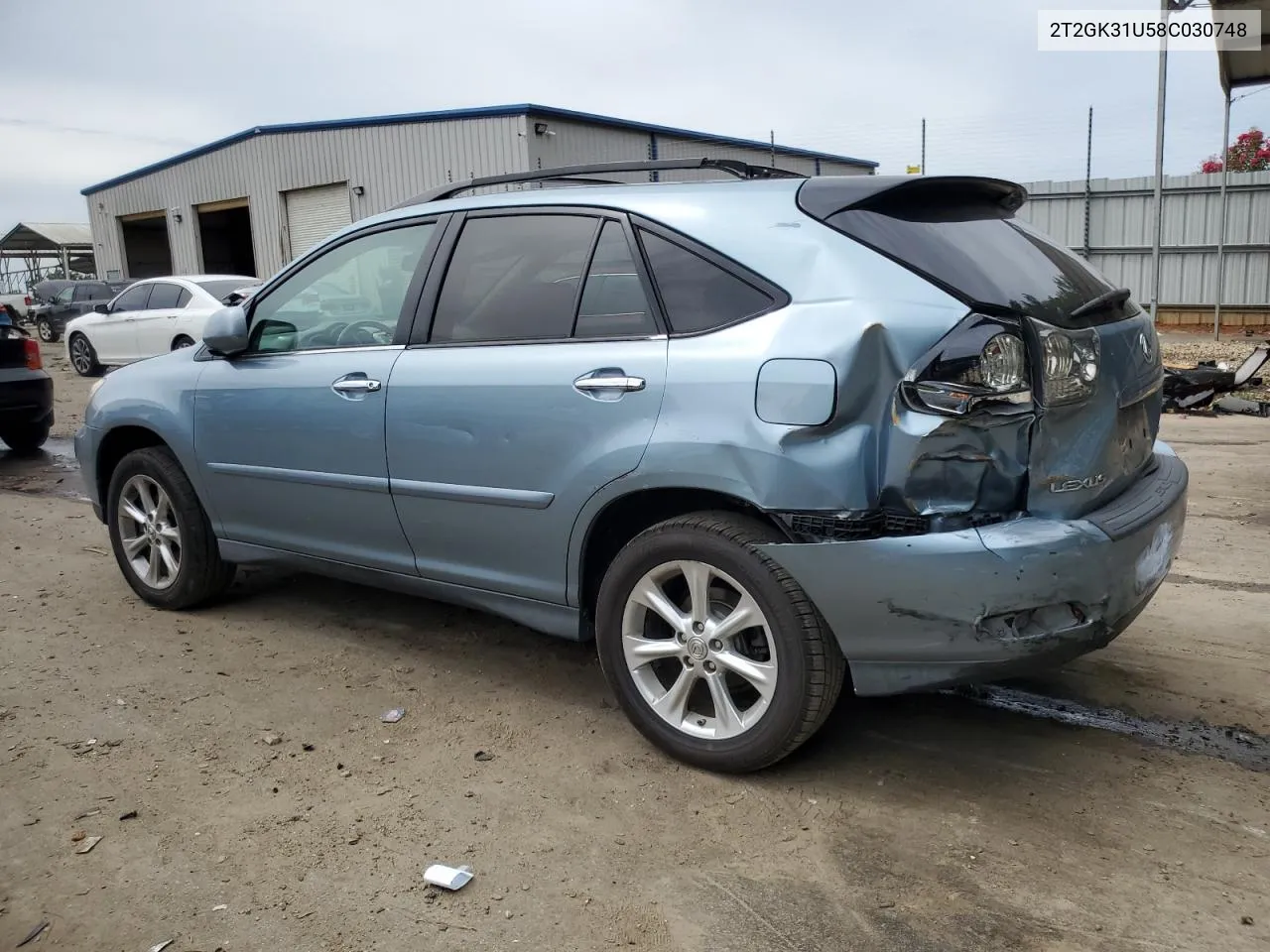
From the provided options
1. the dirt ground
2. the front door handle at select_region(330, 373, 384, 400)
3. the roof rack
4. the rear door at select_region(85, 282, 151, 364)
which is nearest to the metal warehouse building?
the rear door at select_region(85, 282, 151, 364)

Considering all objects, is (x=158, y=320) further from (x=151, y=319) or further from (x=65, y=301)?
(x=65, y=301)

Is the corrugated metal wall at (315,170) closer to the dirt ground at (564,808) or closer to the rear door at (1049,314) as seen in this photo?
the dirt ground at (564,808)

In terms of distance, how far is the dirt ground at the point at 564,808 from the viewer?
249 cm

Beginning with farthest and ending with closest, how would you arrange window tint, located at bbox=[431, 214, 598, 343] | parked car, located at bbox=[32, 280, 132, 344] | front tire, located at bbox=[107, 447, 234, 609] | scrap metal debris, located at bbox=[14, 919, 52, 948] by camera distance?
parked car, located at bbox=[32, 280, 132, 344]
front tire, located at bbox=[107, 447, 234, 609]
window tint, located at bbox=[431, 214, 598, 343]
scrap metal debris, located at bbox=[14, 919, 52, 948]

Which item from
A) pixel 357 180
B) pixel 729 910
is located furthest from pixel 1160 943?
pixel 357 180

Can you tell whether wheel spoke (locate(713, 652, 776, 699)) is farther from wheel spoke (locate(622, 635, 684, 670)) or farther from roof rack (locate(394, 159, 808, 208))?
roof rack (locate(394, 159, 808, 208))

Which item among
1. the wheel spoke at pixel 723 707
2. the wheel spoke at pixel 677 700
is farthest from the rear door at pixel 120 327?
the wheel spoke at pixel 723 707

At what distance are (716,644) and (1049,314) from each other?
1308 millimetres

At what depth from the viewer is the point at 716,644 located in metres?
3.09

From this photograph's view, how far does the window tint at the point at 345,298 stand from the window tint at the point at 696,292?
43.8 inches

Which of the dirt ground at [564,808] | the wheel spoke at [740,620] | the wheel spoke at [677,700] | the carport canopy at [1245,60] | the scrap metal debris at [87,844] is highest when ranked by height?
the carport canopy at [1245,60]

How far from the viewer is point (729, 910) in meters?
2.52

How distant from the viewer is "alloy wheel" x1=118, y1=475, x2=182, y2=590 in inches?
188

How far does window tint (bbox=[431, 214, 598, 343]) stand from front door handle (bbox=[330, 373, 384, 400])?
0.96 ft
